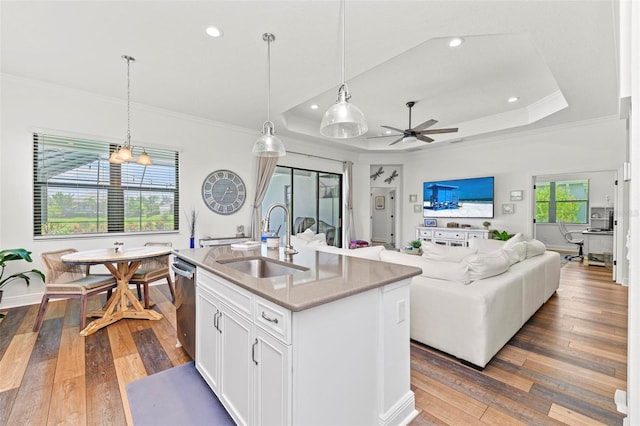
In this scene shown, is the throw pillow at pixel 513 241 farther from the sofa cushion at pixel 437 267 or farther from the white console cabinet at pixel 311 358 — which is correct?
the white console cabinet at pixel 311 358

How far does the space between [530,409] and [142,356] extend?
2.94 metres

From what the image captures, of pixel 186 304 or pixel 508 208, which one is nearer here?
pixel 186 304

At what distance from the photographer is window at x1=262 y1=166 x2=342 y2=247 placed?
20.1ft

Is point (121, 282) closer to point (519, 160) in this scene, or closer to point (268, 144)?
point (268, 144)

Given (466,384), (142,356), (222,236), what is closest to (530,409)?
(466,384)

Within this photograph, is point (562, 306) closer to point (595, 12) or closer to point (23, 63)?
point (595, 12)

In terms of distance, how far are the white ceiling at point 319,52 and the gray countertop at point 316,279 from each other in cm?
199

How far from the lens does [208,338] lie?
1886 millimetres

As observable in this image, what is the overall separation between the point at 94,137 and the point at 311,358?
179 inches

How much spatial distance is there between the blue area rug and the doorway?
7812 mm

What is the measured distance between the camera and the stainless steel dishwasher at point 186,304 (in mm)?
2113

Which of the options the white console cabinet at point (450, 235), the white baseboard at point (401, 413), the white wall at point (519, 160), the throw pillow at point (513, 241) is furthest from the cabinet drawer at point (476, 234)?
the white baseboard at point (401, 413)

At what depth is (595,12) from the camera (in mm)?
2172

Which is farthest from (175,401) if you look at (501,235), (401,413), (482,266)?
(501,235)
